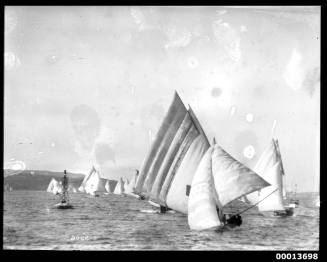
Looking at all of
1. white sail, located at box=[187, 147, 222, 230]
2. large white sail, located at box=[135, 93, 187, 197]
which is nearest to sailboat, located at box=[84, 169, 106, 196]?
large white sail, located at box=[135, 93, 187, 197]

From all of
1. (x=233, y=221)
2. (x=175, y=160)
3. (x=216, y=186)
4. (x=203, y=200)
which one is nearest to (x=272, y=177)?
(x=233, y=221)

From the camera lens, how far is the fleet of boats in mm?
22141

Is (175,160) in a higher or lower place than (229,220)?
higher

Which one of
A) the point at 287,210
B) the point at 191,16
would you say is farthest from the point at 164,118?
the point at 287,210

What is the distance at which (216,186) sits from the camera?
22828 mm

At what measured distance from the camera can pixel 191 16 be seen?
70.6 ft

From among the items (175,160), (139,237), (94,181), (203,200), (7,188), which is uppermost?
(175,160)

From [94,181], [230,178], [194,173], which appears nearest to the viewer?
[230,178]

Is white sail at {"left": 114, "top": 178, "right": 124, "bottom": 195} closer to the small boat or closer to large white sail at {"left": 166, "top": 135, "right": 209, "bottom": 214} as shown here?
large white sail at {"left": 166, "top": 135, "right": 209, "bottom": 214}

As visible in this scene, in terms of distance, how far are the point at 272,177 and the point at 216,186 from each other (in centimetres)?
600

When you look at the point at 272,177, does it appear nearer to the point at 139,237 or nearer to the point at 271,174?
the point at 271,174

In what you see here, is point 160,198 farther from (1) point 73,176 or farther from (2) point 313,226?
(2) point 313,226

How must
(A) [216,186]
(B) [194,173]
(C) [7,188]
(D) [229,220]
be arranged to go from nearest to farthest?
(A) [216,186], (D) [229,220], (B) [194,173], (C) [7,188]

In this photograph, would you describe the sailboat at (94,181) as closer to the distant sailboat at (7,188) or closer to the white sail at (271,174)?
the distant sailboat at (7,188)
